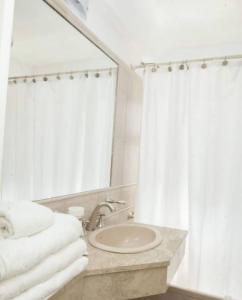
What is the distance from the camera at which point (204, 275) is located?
1.83m

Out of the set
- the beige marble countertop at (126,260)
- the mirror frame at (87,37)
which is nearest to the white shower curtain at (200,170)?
the mirror frame at (87,37)

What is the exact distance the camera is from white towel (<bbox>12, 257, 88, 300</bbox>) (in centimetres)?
62

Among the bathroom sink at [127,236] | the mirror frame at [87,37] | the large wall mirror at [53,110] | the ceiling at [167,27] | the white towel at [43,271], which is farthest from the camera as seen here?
the ceiling at [167,27]

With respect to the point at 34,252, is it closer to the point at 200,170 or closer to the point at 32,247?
the point at 32,247

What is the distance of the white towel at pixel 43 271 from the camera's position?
1.88ft

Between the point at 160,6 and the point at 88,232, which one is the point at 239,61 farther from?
the point at 88,232

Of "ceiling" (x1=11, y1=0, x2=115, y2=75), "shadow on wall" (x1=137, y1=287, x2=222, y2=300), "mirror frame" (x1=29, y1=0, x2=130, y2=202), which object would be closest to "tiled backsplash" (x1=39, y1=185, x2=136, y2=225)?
"mirror frame" (x1=29, y1=0, x2=130, y2=202)

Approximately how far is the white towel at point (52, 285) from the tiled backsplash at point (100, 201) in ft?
1.47

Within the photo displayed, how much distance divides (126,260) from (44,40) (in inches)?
44.5

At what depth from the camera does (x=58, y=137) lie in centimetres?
138

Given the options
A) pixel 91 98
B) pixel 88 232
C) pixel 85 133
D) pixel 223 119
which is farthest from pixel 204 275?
pixel 91 98

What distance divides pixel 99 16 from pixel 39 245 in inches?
62.7

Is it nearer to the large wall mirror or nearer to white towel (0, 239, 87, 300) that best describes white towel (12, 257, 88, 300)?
white towel (0, 239, 87, 300)

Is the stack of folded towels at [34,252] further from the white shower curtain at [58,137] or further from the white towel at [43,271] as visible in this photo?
the white shower curtain at [58,137]
